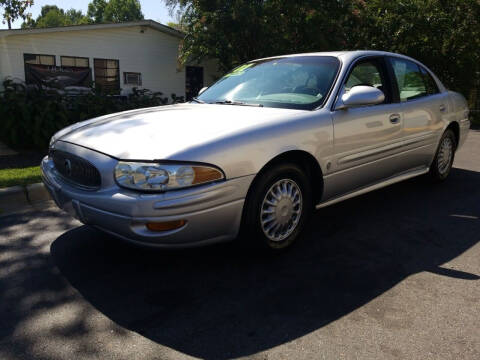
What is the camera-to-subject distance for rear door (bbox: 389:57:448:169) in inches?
174

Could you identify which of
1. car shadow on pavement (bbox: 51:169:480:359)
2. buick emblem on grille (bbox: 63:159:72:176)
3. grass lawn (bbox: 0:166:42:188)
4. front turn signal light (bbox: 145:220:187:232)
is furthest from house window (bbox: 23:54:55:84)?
front turn signal light (bbox: 145:220:187:232)

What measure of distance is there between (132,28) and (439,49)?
33.8 ft

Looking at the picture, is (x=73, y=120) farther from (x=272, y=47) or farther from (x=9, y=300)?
(x=272, y=47)

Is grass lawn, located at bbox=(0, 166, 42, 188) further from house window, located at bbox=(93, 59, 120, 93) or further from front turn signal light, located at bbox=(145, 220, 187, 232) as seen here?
house window, located at bbox=(93, 59, 120, 93)

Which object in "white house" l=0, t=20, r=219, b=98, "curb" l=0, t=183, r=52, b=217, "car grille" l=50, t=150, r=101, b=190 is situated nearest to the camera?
"car grille" l=50, t=150, r=101, b=190

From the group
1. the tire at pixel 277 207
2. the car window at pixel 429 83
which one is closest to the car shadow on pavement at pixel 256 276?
the tire at pixel 277 207

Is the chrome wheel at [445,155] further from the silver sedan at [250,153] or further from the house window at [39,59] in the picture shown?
the house window at [39,59]

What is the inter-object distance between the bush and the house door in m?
9.33

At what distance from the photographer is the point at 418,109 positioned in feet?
14.9

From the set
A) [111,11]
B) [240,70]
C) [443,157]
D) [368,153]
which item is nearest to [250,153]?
[368,153]

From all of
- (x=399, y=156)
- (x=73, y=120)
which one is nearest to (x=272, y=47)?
(x=73, y=120)

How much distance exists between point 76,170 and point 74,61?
1290 cm

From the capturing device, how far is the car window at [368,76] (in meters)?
3.94

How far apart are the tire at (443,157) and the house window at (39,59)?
41.4 feet
